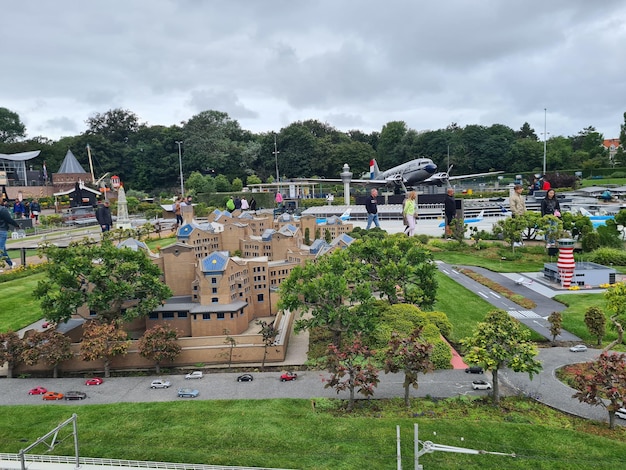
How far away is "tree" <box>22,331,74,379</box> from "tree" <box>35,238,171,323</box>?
4.64 feet

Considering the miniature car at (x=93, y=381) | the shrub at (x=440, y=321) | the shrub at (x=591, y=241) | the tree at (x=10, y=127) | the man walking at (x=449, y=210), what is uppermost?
the tree at (x=10, y=127)

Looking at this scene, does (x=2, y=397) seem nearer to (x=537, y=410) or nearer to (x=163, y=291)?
(x=163, y=291)

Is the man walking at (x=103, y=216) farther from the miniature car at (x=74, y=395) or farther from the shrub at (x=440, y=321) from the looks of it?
the shrub at (x=440, y=321)

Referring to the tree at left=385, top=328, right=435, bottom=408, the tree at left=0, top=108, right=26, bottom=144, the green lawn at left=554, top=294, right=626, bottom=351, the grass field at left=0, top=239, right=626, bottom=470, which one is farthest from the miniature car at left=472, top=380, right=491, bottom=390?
the tree at left=0, top=108, right=26, bottom=144

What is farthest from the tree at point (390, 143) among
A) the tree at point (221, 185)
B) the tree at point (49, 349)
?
the tree at point (49, 349)

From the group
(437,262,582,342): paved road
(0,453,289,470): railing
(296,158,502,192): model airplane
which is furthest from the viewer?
(296,158,502,192): model airplane

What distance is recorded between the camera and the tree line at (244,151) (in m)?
121

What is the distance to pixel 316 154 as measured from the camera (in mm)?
126938

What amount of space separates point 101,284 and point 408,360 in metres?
20.6

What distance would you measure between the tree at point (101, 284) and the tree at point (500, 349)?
20252 millimetres

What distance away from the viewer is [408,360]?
2277 centimetres

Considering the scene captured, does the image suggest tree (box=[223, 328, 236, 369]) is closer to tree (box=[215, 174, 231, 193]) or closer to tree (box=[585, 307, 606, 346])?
tree (box=[585, 307, 606, 346])

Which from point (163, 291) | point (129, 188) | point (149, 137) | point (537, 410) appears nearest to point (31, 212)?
point (129, 188)

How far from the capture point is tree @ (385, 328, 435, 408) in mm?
22641
